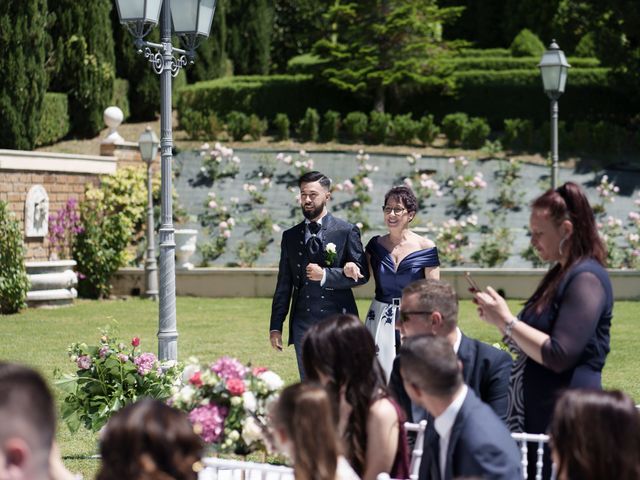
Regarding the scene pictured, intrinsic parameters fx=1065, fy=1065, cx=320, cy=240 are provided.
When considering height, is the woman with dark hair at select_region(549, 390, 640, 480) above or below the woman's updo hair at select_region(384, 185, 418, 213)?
below

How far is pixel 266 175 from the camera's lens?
885 inches

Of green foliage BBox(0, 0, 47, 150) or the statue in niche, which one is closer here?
the statue in niche

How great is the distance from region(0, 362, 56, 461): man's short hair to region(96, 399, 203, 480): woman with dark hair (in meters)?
0.21

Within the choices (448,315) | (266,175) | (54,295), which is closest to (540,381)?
(448,315)

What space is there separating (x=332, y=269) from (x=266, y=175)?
53.3ft

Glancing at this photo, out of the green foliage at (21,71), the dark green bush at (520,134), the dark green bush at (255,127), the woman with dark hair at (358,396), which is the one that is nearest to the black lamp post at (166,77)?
the woman with dark hair at (358,396)

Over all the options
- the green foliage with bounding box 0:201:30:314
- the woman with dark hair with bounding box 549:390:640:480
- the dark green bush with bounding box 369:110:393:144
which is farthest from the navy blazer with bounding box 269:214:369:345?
the dark green bush with bounding box 369:110:393:144

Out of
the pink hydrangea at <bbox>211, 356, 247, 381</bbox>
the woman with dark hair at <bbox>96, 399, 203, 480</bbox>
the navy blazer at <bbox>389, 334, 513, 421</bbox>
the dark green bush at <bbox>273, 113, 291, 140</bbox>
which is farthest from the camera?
the dark green bush at <bbox>273, 113, 291, 140</bbox>

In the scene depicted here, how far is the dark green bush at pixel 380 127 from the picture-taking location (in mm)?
27125

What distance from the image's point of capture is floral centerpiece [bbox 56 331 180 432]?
6414 mm

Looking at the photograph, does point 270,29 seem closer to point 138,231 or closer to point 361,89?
point 361,89

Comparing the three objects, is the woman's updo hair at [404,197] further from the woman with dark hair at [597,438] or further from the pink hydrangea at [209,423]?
the woman with dark hair at [597,438]

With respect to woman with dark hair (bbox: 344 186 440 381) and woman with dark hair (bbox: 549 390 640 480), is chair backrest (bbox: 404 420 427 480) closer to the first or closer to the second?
woman with dark hair (bbox: 549 390 640 480)

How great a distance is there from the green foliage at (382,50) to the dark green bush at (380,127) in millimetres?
2752
